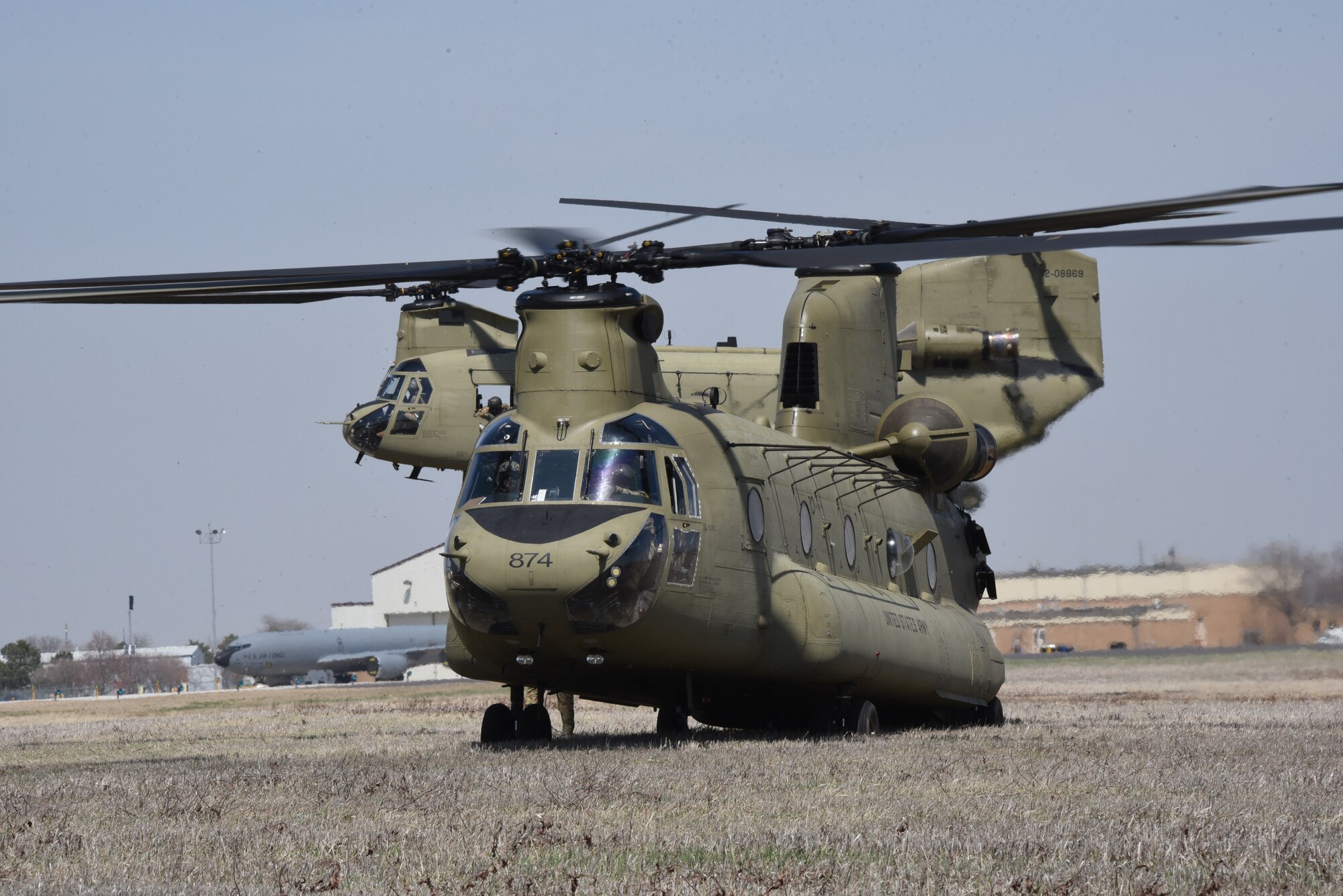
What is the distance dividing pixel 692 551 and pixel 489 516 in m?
1.87

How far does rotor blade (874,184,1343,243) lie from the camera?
1013 cm

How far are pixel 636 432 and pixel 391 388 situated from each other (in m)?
15.7

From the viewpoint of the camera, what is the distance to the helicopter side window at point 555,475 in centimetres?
1416

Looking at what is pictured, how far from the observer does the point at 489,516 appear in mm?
14117

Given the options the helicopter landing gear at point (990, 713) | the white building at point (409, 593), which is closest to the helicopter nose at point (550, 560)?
the helicopter landing gear at point (990, 713)

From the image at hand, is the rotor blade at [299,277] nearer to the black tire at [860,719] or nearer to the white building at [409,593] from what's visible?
the black tire at [860,719]

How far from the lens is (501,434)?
48.7 feet

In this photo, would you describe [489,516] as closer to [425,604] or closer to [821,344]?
[821,344]

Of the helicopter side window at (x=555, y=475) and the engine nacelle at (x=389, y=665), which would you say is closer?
the helicopter side window at (x=555, y=475)

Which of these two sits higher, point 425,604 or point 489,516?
point 489,516

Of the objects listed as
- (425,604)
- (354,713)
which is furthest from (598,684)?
(425,604)

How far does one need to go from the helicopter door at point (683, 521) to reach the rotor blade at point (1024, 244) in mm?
2410

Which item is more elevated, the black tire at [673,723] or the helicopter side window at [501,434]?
the helicopter side window at [501,434]

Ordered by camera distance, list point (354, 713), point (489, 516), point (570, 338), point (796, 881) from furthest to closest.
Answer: point (354, 713) < point (570, 338) < point (489, 516) < point (796, 881)
